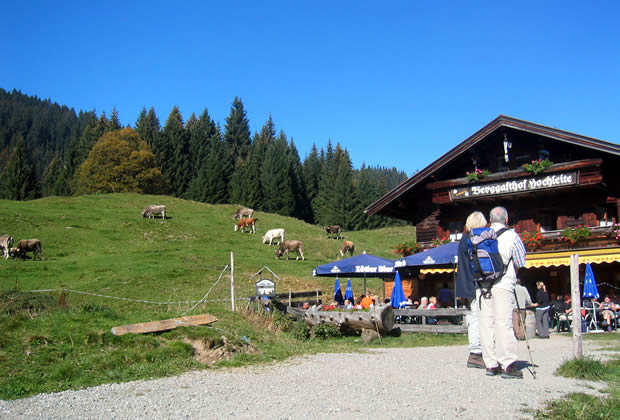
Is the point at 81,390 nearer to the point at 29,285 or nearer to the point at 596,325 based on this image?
the point at 596,325

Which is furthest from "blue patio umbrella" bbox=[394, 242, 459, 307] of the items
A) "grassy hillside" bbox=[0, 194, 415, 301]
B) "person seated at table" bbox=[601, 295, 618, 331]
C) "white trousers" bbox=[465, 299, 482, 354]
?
"white trousers" bbox=[465, 299, 482, 354]

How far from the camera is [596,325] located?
1733 cm

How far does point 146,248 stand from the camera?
34.5 m

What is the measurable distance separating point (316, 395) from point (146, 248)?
98.3 ft

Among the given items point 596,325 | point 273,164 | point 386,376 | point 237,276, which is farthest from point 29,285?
point 273,164

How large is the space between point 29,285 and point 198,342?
16.2 m

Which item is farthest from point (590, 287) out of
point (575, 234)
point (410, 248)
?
point (410, 248)

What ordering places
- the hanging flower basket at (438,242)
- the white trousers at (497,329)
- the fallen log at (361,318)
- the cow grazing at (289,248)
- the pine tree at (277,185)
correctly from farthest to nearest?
the pine tree at (277,185) → the cow grazing at (289,248) → the hanging flower basket at (438,242) → the fallen log at (361,318) → the white trousers at (497,329)

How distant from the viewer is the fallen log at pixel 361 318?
45.1 feet

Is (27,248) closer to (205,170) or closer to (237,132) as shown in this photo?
(205,170)

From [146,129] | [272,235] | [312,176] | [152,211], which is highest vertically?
[146,129]

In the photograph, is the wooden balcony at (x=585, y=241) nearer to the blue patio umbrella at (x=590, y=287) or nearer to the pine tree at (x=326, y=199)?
the blue patio umbrella at (x=590, y=287)

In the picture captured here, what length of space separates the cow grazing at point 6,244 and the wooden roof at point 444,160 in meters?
19.9

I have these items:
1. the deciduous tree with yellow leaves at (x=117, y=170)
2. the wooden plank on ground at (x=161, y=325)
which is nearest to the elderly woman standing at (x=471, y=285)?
the wooden plank on ground at (x=161, y=325)
